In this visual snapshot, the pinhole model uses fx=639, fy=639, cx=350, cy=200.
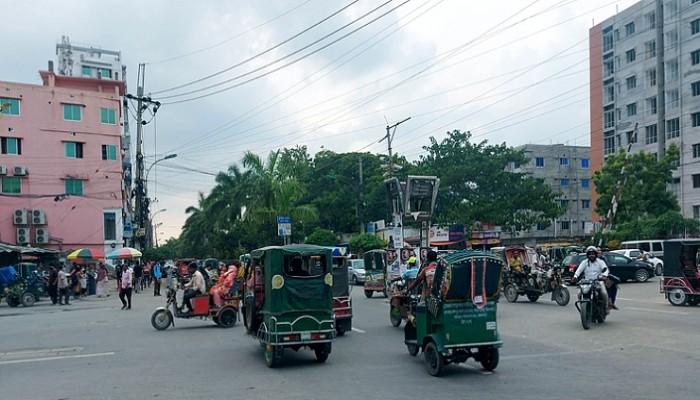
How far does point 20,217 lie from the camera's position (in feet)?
148

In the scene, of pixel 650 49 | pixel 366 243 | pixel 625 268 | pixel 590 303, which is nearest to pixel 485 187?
pixel 366 243

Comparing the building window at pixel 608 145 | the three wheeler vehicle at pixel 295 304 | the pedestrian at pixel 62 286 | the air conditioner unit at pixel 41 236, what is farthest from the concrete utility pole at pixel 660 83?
the three wheeler vehicle at pixel 295 304

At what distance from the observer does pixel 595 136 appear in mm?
63438

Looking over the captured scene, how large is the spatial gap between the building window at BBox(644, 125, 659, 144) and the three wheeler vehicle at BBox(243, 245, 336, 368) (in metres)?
51.5

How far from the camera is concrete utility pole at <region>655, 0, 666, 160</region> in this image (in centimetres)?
5362

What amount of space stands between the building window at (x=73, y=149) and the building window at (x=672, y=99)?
154ft

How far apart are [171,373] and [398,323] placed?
6.43 metres

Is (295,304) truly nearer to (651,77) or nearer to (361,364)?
(361,364)

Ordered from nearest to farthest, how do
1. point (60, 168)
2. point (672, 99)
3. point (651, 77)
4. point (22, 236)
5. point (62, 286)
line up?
point (62, 286), point (22, 236), point (60, 168), point (672, 99), point (651, 77)

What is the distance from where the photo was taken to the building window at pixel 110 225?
49.1 metres

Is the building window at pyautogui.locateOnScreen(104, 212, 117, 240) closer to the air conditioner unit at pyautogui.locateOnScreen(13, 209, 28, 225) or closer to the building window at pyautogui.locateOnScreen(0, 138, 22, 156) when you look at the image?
the air conditioner unit at pyautogui.locateOnScreen(13, 209, 28, 225)

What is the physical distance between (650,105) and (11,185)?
51.8 meters

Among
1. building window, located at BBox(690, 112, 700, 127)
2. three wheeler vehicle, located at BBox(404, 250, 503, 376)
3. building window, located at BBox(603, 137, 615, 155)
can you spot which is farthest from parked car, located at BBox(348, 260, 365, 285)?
building window, located at BBox(603, 137, 615, 155)

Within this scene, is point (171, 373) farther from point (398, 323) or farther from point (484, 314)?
point (398, 323)
